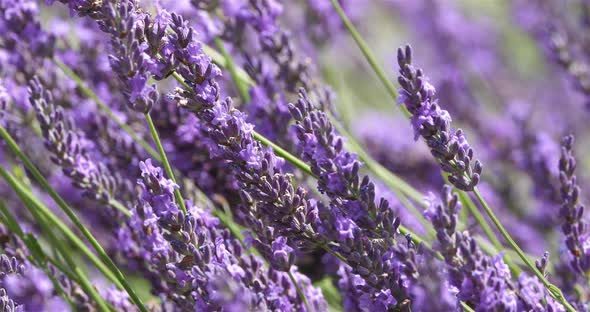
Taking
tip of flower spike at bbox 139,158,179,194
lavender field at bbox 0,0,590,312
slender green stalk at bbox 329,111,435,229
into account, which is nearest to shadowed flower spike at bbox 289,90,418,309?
lavender field at bbox 0,0,590,312

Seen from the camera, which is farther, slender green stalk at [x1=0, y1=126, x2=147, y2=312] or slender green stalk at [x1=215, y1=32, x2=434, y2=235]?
slender green stalk at [x1=215, y1=32, x2=434, y2=235]

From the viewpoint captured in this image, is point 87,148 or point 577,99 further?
point 577,99

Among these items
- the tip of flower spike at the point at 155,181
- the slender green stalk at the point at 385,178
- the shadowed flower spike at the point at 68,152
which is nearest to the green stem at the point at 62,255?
the shadowed flower spike at the point at 68,152

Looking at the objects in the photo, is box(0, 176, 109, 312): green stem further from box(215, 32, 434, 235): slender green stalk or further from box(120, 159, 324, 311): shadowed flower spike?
box(215, 32, 434, 235): slender green stalk

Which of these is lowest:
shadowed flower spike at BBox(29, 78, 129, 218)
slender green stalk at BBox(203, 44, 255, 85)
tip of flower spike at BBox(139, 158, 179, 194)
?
tip of flower spike at BBox(139, 158, 179, 194)

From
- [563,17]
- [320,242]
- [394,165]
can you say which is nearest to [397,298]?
[320,242]

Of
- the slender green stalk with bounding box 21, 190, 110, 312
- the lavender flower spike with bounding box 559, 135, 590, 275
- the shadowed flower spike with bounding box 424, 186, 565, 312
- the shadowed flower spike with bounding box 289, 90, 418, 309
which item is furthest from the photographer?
the lavender flower spike with bounding box 559, 135, 590, 275

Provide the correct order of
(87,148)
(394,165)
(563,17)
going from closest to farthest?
(87,148) → (394,165) → (563,17)

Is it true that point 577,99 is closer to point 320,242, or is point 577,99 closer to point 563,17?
point 563,17
